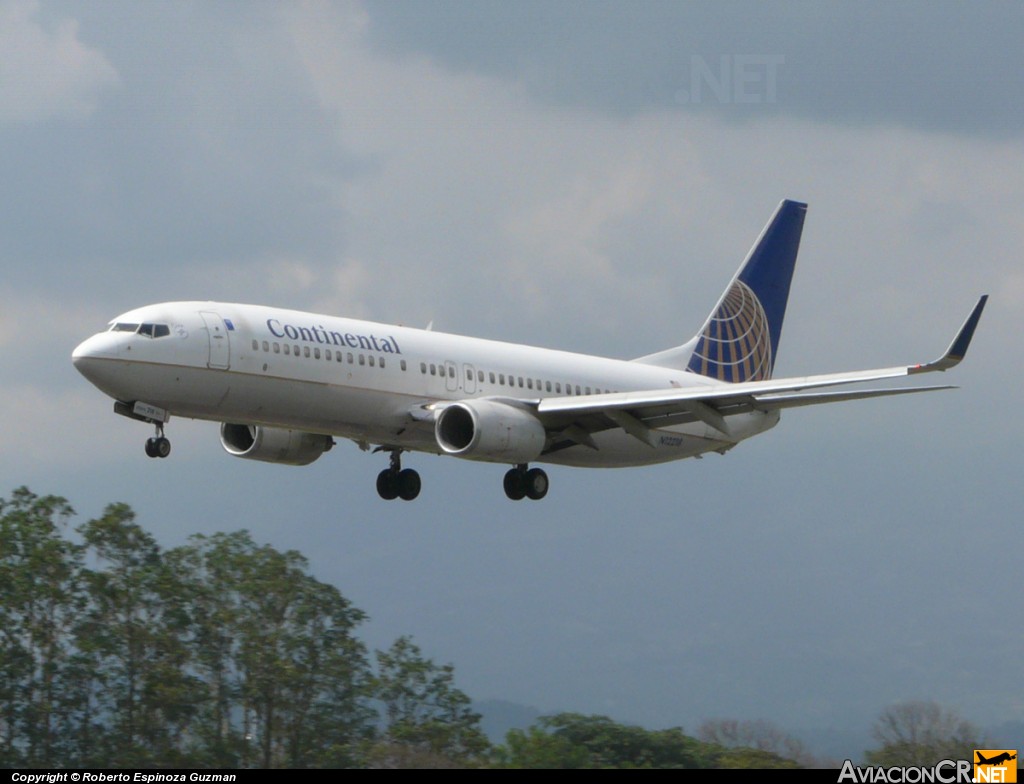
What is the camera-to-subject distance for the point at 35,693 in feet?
226

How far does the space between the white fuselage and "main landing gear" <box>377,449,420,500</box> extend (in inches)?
96.1

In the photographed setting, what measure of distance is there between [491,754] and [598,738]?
13.8 ft

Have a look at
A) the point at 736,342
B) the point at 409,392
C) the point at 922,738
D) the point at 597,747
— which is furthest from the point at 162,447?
the point at 922,738

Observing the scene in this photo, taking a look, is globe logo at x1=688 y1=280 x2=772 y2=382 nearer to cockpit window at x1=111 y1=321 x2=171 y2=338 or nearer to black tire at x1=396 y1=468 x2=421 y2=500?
black tire at x1=396 y1=468 x2=421 y2=500

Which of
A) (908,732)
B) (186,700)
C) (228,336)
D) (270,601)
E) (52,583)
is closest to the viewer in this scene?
(228,336)

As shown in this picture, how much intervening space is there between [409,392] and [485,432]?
2.25 m

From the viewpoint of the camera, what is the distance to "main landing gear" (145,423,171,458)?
128ft

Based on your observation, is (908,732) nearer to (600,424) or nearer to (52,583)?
(600,424)

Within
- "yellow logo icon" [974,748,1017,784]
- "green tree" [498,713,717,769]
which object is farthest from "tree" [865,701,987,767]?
"yellow logo icon" [974,748,1017,784]

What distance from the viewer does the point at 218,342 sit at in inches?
1553

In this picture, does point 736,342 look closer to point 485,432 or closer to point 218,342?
point 485,432

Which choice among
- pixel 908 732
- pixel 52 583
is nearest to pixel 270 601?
pixel 52 583

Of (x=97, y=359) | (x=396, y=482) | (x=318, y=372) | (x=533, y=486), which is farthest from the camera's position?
(x=396, y=482)

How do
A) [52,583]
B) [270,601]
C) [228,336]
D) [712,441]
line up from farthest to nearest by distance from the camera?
[270,601], [52,583], [712,441], [228,336]
